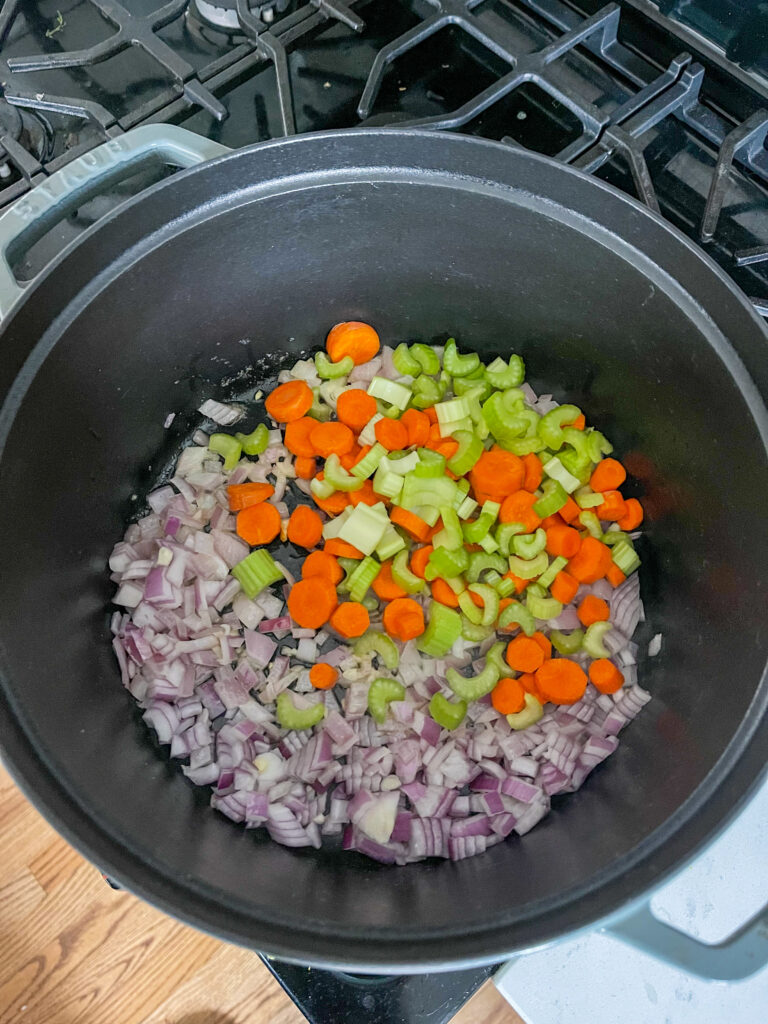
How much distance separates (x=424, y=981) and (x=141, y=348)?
1.25 metres

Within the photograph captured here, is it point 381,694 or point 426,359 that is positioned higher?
point 426,359

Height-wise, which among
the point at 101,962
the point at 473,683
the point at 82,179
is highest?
the point at 82,179

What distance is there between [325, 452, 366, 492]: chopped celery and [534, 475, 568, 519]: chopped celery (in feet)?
1.22

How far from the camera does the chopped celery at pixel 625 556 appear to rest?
1.65 meters

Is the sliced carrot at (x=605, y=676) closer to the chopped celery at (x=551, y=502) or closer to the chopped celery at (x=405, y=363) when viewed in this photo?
the chopped celery at (x=551, y=502)

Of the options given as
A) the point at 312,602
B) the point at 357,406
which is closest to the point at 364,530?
the point at 312,602

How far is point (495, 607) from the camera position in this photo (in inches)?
62.4

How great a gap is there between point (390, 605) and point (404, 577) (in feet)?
0.21

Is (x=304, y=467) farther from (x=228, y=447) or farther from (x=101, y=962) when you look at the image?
(x=101, y=962)

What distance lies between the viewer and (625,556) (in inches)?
64.9

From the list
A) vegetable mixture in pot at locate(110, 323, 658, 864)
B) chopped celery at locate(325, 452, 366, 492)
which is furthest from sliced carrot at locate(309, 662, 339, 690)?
chopped celery at locate(325, 452, 366, 492)

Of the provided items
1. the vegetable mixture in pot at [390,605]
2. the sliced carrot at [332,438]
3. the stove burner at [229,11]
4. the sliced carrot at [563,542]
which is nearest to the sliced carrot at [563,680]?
the vegetable mixture in pot at [390,605]

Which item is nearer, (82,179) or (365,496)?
(82,179)

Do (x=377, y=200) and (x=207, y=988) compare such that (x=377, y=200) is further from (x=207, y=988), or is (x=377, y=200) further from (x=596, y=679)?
(x=207, y=988)
